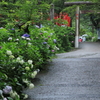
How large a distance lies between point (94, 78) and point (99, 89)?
1066 mm

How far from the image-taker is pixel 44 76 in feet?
20.4

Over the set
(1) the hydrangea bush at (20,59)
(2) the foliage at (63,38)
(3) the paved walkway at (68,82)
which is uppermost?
(1) the hydrangea bush at (20,59)

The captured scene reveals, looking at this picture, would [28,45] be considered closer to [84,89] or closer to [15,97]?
[84,89]

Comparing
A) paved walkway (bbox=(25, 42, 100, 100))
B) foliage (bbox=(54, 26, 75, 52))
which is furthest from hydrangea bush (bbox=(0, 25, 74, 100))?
A: foliage (bbox=(54, 26, 75, 52))

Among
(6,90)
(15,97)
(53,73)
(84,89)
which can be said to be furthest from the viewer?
(53,73)

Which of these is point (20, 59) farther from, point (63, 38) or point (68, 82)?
point (63, 38)

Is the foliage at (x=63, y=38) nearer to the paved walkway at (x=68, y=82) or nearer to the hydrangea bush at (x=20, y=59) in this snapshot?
the hydrangea bush at (x=20, y=59)

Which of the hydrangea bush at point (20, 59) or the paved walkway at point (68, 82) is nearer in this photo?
the hydrangea bush at point (20, 59)

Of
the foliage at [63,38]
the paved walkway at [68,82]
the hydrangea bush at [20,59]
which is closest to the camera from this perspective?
the hydrangea bush at [20,59]

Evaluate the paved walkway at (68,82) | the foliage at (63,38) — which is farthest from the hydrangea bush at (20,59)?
the foliage at (63,38)

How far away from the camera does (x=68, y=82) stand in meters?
5.61

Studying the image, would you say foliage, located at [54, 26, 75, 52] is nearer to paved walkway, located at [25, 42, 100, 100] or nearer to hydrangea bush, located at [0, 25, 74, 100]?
hydrangea bush, located at [0, 25, 74, 100]

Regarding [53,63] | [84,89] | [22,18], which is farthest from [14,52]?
[22,18]

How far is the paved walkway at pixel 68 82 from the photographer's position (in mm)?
4482
